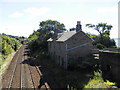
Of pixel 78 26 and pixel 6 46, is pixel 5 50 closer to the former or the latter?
pixel 6 46

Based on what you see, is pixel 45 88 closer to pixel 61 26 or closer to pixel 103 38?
pixel 103 38

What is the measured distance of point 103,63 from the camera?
881 inches

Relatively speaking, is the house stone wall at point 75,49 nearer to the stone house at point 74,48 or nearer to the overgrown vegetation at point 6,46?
the stone house at point 74,48

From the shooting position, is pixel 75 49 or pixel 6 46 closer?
pixel 75 49

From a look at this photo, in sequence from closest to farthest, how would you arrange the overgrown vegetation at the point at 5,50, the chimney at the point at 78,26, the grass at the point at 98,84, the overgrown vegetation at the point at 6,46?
the grass at the point at 98,84 → the chimney at the point at 78,26 → the overgrown vegetation at the point at 5,50 → the overgrown vegetation at the point at 6,46

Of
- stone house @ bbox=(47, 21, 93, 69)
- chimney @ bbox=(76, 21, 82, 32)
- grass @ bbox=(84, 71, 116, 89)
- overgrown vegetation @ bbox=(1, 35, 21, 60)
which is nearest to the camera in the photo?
grass @ bbox=(84, 71, 116, 89)

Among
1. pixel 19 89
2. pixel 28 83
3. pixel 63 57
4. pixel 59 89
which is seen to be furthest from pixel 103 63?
pixel 19 89

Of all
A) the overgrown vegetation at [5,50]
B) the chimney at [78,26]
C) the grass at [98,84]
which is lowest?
the grass at [98,84]

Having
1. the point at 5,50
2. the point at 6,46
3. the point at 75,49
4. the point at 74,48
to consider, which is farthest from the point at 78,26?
the point at 6,46

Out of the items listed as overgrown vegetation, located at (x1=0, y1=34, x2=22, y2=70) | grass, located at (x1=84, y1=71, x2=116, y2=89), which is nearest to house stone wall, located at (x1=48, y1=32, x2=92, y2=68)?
grass, located at (x1=84, y1=71, x2=116, y2=89)

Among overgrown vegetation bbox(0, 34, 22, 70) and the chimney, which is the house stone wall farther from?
overgrown vegetation bbox(0, 34, 22, 70)

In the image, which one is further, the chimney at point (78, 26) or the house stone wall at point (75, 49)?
the chimney at point (78, 26)

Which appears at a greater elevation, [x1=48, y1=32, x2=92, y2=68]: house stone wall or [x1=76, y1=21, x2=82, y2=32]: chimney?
[x1=76, y1=21, x2=82, y2=32]: chimney

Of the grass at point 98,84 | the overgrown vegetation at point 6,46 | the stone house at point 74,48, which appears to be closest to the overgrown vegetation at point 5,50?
the overgrown vegetation at point 6,46
